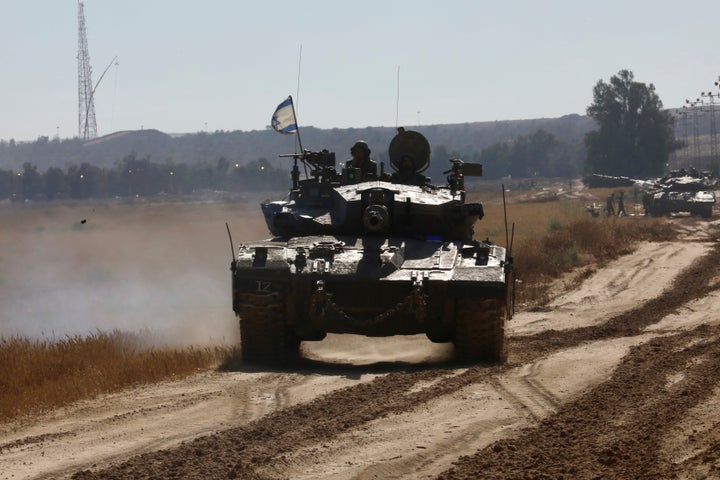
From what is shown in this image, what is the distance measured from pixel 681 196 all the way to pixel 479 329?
1557 inches

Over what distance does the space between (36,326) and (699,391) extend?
18.2 m

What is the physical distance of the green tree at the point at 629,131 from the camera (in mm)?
96875

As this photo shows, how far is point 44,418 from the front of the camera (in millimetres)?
11445

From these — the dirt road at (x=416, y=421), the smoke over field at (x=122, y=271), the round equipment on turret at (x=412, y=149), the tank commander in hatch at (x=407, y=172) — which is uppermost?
the round equipment on turret at (x=412, y=149)

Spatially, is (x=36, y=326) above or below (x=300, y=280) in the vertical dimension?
below

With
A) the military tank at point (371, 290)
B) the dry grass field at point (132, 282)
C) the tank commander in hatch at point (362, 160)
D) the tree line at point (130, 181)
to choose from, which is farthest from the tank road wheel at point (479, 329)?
the tree line at point (130, 181)

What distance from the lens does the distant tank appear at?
5106cm

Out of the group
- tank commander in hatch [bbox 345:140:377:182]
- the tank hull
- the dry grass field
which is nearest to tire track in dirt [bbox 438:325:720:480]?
the tank hull

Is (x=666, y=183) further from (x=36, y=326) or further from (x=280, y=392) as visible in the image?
(x=280, y=392)

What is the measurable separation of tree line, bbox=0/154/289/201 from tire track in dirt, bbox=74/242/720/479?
63518 millimetres

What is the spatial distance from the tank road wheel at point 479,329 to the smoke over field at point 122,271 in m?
5.72

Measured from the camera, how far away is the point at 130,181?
91.4 metres

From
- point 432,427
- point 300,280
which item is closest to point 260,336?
point 300,280

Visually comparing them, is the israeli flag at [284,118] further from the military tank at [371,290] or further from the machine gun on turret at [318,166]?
the military tank at [371,290]
